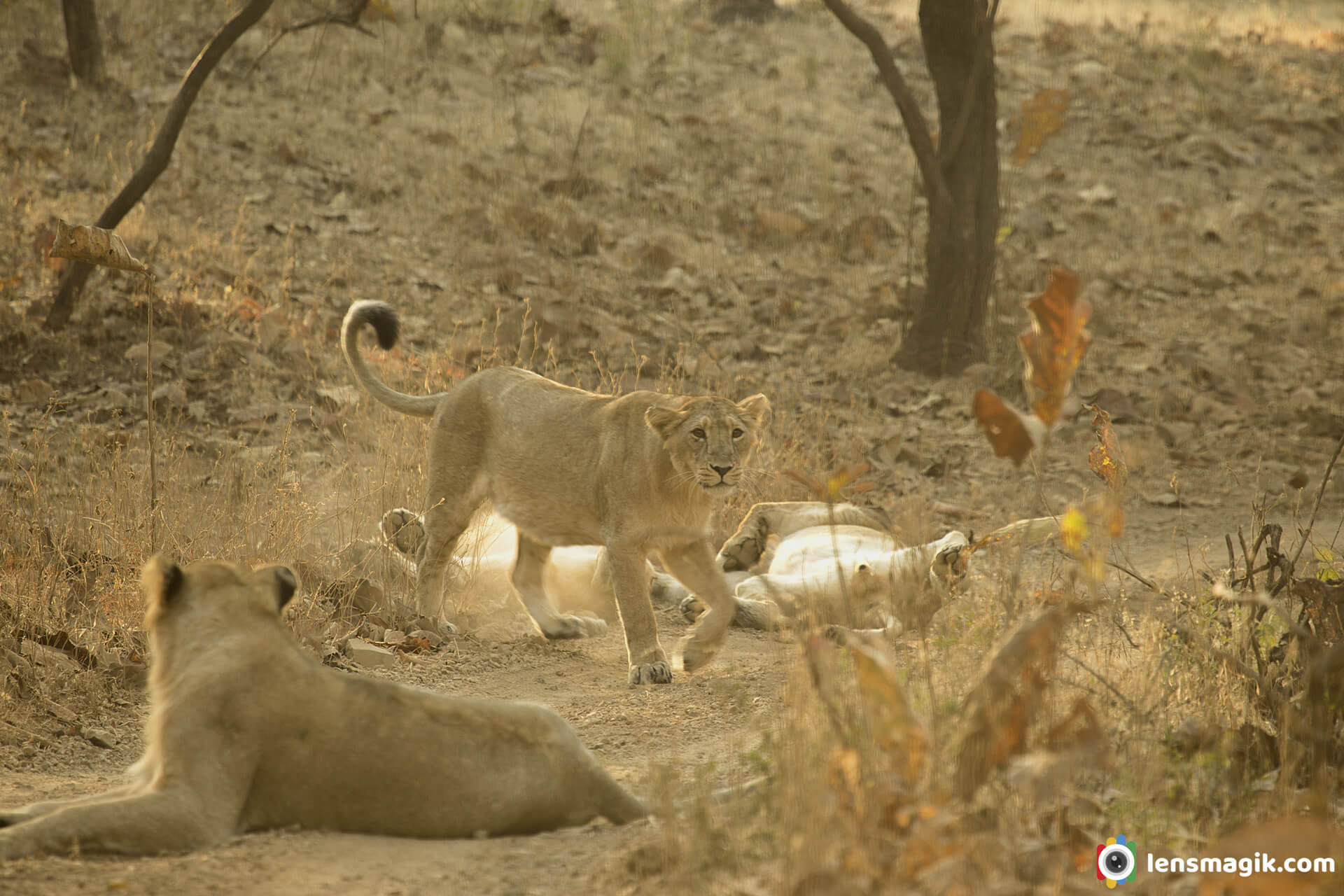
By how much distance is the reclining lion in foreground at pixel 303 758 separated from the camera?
315 centimetres

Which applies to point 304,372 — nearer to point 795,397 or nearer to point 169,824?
point 795,397

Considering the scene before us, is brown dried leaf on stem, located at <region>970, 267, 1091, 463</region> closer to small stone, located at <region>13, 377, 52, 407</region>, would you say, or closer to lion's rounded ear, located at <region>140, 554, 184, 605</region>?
lion's rounded ear, located at <region>140, 554, 184, 605</region>

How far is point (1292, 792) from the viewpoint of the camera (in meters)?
3.34

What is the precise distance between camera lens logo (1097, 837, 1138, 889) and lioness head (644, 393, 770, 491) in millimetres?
2831

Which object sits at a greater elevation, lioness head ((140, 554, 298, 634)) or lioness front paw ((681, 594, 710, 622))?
lioness head ((140, 554, 298, 634))

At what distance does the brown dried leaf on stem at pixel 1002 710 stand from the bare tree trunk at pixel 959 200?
27.9 feet

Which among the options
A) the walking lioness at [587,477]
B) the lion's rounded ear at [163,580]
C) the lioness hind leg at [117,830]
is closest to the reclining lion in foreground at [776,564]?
the walking lioness at [587,477]

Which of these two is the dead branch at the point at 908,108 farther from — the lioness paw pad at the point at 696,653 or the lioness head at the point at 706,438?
the lioness paw pad at the point at 696,653

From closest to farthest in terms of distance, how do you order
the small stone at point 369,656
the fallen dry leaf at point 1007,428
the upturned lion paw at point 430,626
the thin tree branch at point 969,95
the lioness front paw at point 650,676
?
1. the fallen dry leaf at point 1007,428
2. the lioness front paw at point 650,676
3. the small stone at point 369,656
4. the upturned lion paw at point 430,626
5. the thin tree branch at point 969,95

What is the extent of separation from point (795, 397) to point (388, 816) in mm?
8271

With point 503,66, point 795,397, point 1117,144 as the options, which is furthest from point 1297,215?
point 503,66

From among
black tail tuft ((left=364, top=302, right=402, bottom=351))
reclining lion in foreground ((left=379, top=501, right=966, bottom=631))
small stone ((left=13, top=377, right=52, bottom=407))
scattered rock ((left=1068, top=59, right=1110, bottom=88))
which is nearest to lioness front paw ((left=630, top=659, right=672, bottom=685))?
reclining lion in foreground ((left=379, top=501, right=966, bottom=631))

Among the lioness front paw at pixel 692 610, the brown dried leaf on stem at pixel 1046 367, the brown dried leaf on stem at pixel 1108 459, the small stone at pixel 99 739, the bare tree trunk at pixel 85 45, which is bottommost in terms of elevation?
the lioness front paw at pixel 692 610

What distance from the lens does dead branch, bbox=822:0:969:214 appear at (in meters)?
10.5
